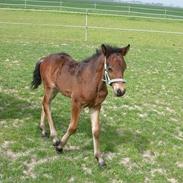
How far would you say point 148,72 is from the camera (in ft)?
41.4

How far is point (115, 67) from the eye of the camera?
5176 mm

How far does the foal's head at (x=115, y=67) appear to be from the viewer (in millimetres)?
5086

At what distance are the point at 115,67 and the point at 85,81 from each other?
701mm

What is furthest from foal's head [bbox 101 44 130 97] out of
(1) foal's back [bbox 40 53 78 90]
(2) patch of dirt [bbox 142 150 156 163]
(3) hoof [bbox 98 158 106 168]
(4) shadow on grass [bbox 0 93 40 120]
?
(4) shadow on grass [bbox 0 93 40 120]

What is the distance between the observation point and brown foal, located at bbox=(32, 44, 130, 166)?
521 cm

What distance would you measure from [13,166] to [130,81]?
19.6 ft

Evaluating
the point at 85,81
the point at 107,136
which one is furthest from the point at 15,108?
the point at 85,81

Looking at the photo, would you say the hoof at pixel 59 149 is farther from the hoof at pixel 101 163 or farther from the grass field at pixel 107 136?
the hoof at pixel 101 163

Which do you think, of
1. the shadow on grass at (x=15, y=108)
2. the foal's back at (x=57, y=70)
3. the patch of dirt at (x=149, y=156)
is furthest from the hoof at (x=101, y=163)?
the shadow on grass at (x=15, y=108)

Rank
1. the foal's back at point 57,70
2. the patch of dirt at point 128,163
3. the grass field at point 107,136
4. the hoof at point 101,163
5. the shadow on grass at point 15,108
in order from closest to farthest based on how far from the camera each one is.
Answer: the grass field at point 107,136, the hoof at point 101,163, the patch of dirt at point 128,163, the foal's back at point 57,70, the shadow on grass at point 15,108

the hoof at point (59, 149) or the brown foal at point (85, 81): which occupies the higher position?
the brown foal at point (85, 81)

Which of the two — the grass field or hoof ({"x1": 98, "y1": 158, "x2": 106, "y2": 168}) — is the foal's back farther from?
hoof ({"x1": 98, "y1": 158, "x2": 106, "y2": 168})

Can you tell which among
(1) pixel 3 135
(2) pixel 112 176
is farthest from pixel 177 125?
(1) pixel 3 135

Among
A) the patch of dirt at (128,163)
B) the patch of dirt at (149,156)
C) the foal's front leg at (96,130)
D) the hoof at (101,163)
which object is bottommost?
the patch of dirt at (149,156)
